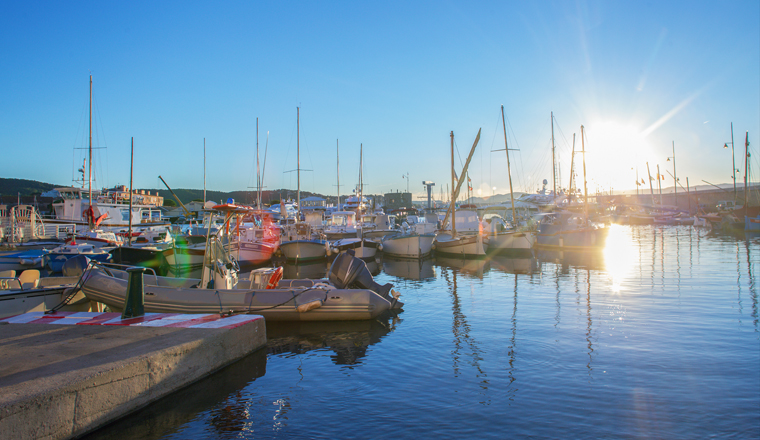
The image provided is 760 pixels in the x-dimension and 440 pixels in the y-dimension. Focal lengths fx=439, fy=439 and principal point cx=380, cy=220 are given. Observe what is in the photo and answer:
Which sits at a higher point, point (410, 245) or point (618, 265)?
point (410, 245)

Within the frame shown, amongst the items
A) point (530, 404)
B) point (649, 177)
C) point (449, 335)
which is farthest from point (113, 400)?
point (649, 177)

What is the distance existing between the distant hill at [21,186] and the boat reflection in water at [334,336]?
4985 inches

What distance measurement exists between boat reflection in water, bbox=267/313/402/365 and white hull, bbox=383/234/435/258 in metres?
17.3

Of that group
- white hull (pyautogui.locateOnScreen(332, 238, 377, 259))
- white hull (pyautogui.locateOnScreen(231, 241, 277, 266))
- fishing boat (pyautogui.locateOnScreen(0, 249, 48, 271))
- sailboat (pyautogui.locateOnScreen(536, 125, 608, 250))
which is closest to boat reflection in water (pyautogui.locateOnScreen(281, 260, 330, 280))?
white hull (pyautogui.locateOnScreen(231, 241, 277, 266))

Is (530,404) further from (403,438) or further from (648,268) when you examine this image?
(648,268)

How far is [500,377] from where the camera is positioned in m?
7.46

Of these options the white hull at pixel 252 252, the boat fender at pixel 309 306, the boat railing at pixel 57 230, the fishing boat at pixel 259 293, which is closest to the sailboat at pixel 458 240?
the white hull at pixel 252 252

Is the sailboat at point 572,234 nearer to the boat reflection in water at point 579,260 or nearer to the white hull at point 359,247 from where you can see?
the boat reflection in water at point 579,260

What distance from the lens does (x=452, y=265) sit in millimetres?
26578

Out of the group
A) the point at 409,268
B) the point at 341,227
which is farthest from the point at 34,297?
the point at 341,227

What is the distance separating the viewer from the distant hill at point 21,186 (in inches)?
4301

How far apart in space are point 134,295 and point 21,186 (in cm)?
14073

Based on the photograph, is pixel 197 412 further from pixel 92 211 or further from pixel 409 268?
pixel 92 211

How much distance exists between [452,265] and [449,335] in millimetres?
16450
